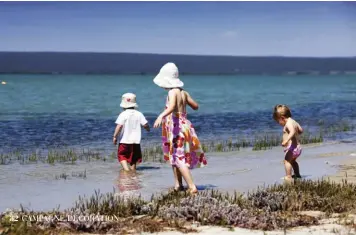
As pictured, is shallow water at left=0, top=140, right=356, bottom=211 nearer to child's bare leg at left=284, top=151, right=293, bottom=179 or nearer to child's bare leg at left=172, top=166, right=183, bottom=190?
child's bare leg at left=284, top=151, right=293, bottom=179

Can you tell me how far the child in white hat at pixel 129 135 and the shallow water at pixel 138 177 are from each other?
0.75ft

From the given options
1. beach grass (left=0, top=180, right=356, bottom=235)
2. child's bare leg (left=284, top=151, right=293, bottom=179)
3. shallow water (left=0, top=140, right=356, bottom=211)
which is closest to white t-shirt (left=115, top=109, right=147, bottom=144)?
shallow water (left=0, top=140, right=356, bottom=211)

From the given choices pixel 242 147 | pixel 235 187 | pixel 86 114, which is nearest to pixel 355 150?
pixel 242 147

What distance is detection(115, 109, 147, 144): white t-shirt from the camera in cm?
1370

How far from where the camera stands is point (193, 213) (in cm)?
805

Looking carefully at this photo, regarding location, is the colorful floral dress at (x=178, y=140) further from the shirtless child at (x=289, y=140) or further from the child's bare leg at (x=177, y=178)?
the shirtless child at (x=289, y=140)

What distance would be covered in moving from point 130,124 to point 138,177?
4.52 ft

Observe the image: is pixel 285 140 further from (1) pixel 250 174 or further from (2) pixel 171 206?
(2) pixel 171 206

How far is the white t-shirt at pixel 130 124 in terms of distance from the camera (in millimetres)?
13695

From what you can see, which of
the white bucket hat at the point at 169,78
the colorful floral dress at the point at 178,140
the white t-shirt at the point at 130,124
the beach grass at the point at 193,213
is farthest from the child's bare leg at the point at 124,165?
the beach grass at the point at 193,213

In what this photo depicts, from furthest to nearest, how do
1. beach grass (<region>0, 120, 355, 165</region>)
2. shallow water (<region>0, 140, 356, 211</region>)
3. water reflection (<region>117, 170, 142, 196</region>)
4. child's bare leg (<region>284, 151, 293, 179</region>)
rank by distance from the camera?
beach grass (<region>0, 120, 355, 165</region>) → child's bare leg (<region>284, 151, 293, 179</region>) → water reflection (<region>117, 170, 142, 196</region>) → shallow water (<region>0, 140, 356, 211</region>)

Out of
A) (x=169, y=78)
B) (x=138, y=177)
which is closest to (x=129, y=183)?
(x=138, y=177)

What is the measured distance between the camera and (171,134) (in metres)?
10.2

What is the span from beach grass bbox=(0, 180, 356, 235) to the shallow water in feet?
4.70
